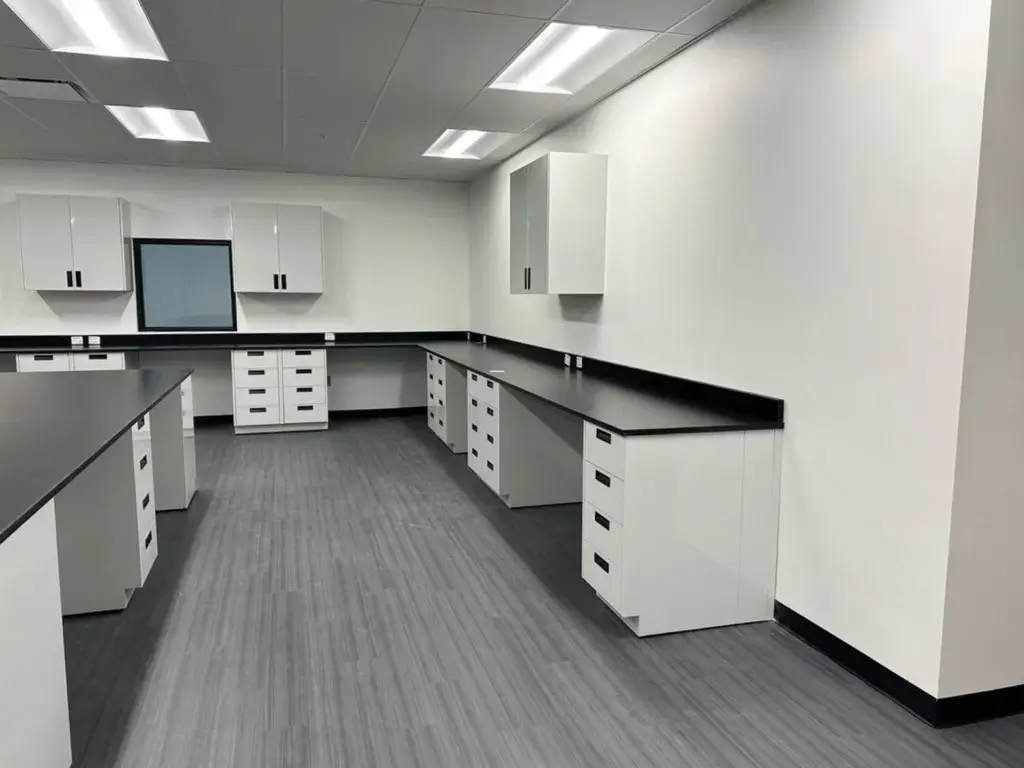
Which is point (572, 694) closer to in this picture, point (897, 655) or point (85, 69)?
point (897, 655)

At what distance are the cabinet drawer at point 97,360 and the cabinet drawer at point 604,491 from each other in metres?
5.01

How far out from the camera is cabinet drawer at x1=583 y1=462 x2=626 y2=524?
2709 millimetres

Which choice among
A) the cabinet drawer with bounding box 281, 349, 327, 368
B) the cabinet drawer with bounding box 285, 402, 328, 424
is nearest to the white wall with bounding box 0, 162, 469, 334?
the cabinet drawer with bounding box 281, 349, 327, 368

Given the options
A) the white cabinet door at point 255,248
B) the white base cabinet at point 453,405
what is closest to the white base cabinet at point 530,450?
the white base cabinet at point 453,405

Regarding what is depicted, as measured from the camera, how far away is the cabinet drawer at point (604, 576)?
8.92ft

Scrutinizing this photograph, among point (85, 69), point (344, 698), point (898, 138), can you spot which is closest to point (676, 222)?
point (898, 138)

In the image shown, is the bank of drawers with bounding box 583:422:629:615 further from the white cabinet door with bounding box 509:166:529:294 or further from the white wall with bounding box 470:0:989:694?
the white cabinet door with bounding box 509:166:529:294

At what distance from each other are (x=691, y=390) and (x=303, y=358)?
435 cm

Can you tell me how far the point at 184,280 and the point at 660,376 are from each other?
5.09 m

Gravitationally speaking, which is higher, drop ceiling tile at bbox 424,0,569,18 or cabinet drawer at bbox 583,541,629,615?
drop ceiling tile at bbox 424,0,569,18

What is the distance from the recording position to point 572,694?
Result: 7.65 feet

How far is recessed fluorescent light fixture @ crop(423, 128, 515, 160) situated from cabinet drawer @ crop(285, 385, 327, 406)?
7.81ft

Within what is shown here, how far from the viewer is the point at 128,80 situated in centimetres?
383

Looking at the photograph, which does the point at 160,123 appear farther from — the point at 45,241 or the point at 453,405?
the point at 453,405
